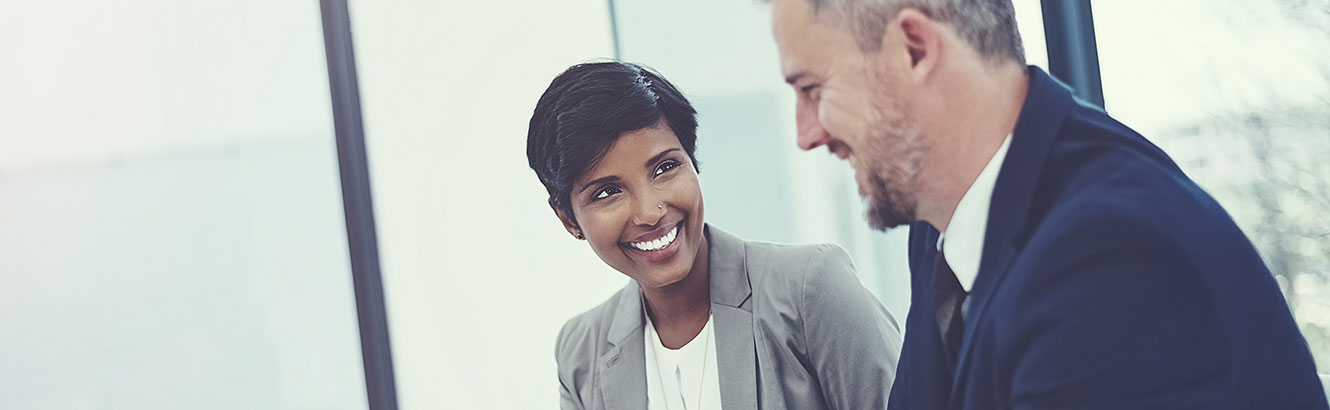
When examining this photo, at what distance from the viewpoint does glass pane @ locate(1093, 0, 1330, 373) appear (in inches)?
83.0

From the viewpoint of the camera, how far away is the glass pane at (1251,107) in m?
2.11

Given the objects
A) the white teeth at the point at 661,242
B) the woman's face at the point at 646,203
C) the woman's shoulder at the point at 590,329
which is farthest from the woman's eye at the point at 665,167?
the woman's shoulder at the point at 590,329

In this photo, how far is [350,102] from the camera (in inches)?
125

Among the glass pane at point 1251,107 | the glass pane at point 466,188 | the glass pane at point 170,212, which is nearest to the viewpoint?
the glass pane at point 1251,107

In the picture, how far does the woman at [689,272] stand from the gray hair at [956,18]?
0.78 metres

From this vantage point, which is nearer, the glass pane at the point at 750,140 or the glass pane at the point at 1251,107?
the glass pane at the point at 1251,107

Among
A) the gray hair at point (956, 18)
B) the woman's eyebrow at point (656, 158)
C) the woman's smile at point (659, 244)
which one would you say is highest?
the gray hair at point (956, 18)

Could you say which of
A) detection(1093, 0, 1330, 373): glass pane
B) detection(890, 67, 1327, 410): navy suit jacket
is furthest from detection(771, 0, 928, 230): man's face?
detection(1093, 0, 1330, 373): glass pane

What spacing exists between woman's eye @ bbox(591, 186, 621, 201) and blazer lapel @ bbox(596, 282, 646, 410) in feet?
0.94

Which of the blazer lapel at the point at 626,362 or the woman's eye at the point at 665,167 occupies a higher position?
the woman's eye at the point at 665,167

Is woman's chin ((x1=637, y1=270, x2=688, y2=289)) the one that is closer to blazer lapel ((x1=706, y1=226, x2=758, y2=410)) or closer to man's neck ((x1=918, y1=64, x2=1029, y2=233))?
blazer lapel ((x1=706, y1=226, x2=758, y2=410))

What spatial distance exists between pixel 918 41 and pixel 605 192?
2.95 ft

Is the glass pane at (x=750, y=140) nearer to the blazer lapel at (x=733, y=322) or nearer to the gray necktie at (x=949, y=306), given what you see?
the blazer lapel at (x=733, y=322)

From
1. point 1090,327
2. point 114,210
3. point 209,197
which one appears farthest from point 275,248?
point 1090,327
